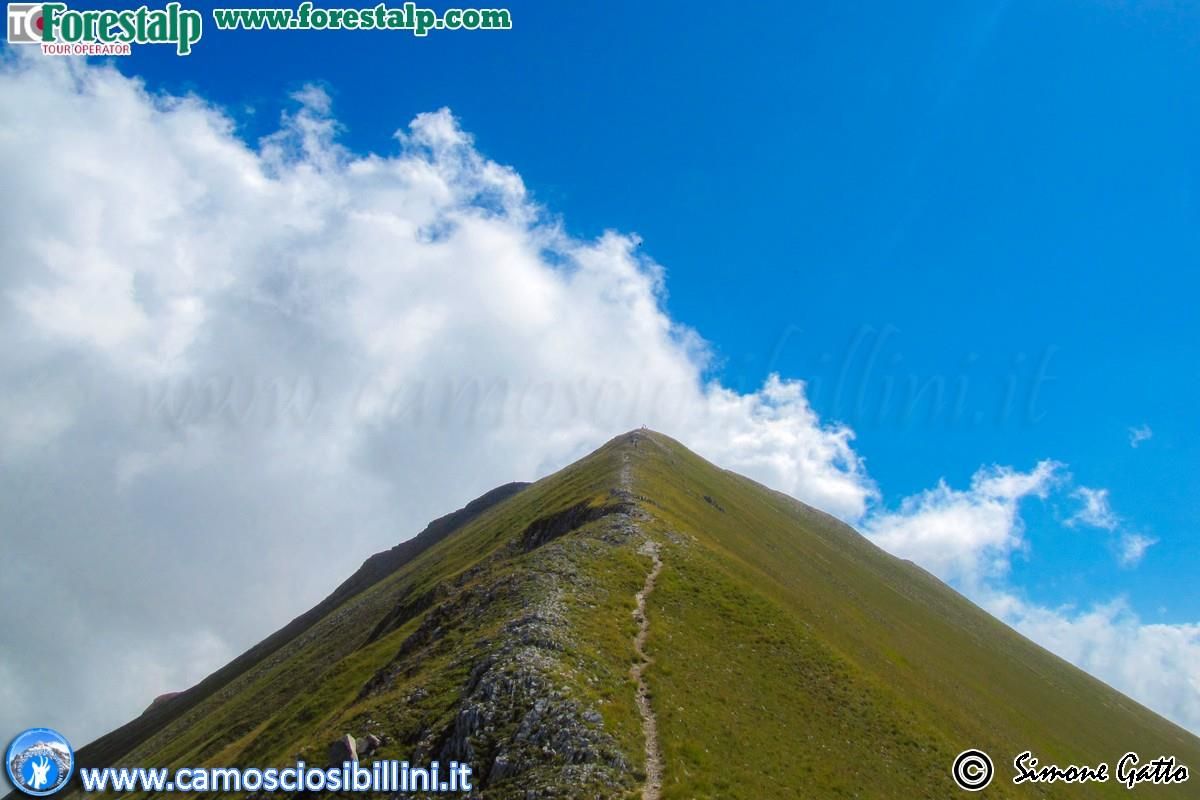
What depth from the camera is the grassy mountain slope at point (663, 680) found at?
2639 centimetres

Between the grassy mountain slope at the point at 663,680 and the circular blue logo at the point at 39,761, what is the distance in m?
10.6

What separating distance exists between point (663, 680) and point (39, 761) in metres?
31.7

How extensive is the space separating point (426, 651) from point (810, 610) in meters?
31.8

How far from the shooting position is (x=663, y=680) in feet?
103

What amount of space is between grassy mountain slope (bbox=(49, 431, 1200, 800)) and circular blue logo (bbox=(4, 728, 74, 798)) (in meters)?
10.6

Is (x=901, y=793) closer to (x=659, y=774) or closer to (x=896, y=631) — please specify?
(x=659, y=774)
